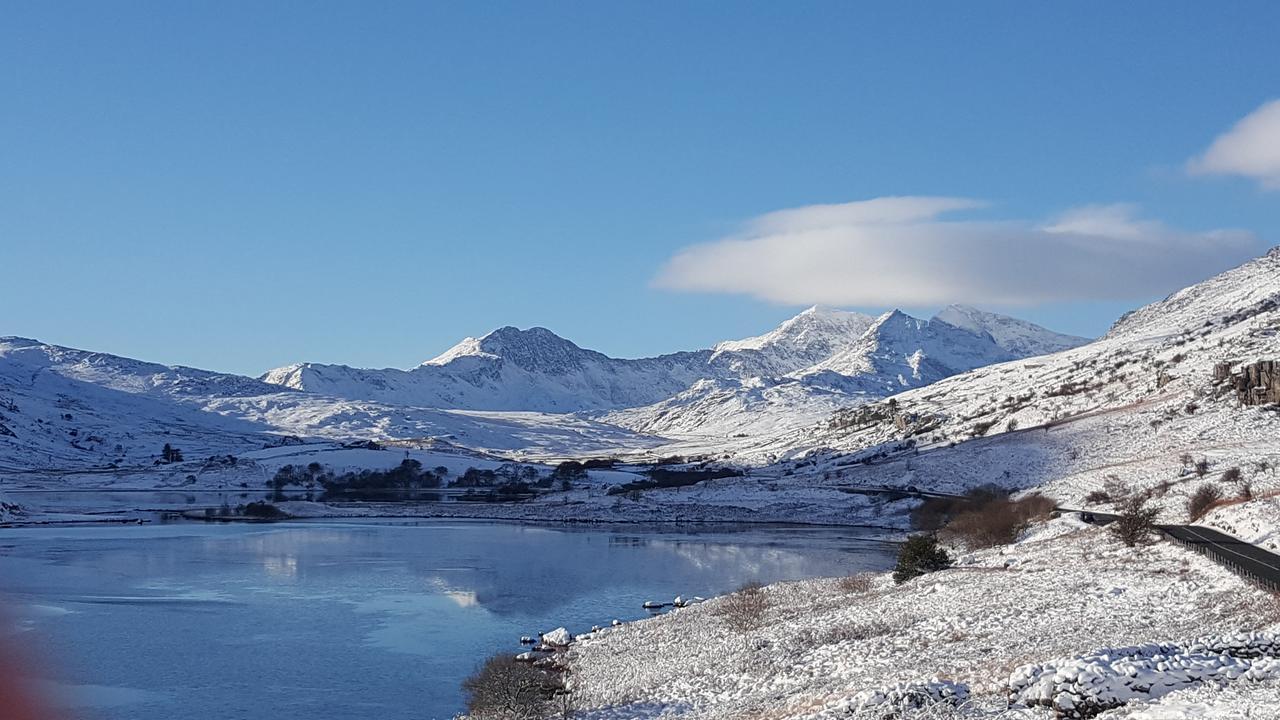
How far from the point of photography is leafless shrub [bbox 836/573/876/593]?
184 ft

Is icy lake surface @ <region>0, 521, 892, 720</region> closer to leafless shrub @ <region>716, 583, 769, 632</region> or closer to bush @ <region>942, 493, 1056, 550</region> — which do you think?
leafless shrub @ <region>716, 583, 769, 632</region>

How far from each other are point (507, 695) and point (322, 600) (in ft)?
110

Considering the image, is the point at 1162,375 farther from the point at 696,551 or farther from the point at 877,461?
the point at 696,551

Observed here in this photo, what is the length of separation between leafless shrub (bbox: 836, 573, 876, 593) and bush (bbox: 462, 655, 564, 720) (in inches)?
957

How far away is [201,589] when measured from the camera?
68438mm

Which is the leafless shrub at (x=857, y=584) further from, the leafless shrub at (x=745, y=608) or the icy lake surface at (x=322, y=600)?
the icy lake surface at (x=322, y=600)

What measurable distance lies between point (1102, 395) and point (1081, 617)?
125953mm

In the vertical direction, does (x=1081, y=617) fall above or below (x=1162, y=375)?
below

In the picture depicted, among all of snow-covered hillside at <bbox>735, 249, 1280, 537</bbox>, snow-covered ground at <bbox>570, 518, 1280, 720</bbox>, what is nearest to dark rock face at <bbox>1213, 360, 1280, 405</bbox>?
snow-covered hillside at <bbox>735, 249, 1280, 537</bbox>

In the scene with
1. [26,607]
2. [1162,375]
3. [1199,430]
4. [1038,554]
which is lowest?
[26,607]

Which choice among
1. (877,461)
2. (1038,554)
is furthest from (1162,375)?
(1038,554)

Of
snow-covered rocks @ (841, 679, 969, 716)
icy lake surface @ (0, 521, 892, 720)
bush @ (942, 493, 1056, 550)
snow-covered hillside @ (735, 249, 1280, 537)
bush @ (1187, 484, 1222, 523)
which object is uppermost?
snow-covered hillside @ (735, 249, 1280, 537)

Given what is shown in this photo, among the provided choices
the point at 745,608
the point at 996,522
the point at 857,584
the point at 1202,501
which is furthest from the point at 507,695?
the point at 996,522

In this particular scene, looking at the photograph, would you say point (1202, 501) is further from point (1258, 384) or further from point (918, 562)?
point (1258, 384)
